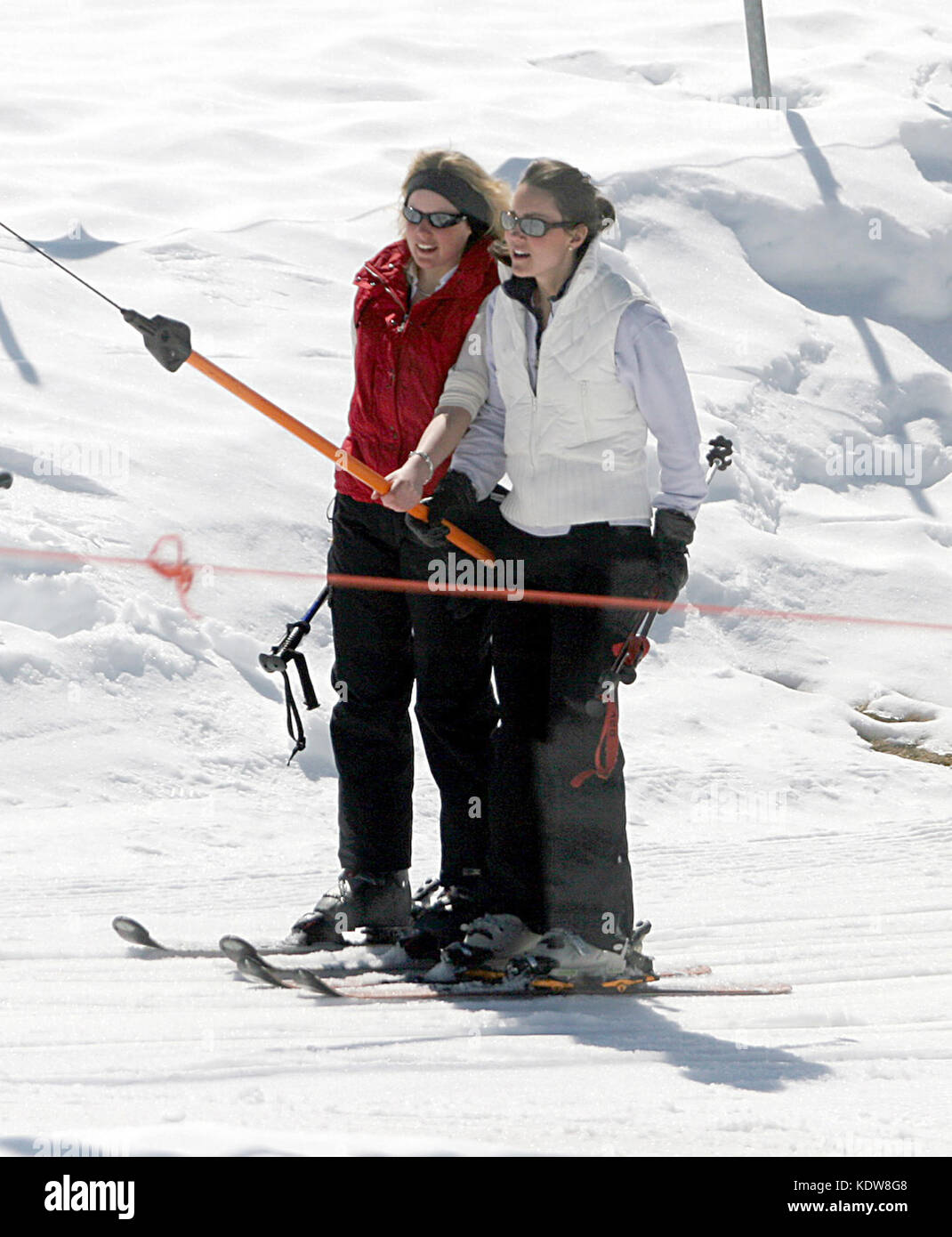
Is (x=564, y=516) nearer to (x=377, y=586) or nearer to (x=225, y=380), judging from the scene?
(x=377, y=586)

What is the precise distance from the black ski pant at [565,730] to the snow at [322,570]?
287 mm

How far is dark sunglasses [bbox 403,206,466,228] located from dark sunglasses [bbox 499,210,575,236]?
0.21 meters

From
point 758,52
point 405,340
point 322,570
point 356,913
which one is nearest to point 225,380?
point 405,340

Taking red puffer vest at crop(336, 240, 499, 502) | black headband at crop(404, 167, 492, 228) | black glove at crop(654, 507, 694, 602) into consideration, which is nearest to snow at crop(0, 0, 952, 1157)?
black glove at crop(654, 507, 694, 602)

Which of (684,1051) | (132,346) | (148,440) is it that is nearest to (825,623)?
(148,440)

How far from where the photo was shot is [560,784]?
346 centimetres

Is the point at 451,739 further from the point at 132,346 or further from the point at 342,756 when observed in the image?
the point at 132,346

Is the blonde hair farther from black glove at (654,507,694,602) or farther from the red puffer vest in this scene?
black glove at (654,507,694,602)

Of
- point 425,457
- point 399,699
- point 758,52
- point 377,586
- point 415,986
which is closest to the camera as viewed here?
point 425,457

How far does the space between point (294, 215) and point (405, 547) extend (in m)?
7.02

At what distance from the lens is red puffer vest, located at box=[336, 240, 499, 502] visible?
3.56 m

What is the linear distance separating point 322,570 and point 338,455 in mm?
3174

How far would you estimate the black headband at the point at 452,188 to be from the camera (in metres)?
3.47

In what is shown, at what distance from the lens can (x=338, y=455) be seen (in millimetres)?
3545
